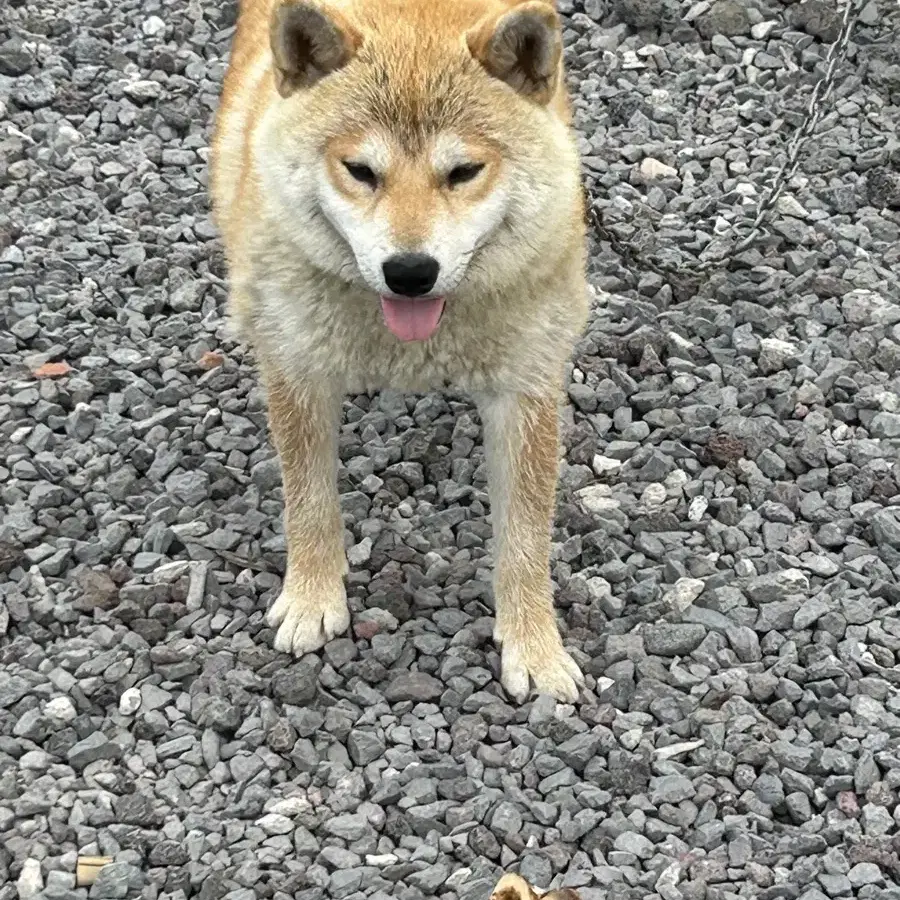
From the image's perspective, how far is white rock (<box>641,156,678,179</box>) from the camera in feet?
20.3

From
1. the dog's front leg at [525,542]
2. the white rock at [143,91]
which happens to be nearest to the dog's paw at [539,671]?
the dog's front leg at [525,542]

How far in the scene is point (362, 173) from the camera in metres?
3.60

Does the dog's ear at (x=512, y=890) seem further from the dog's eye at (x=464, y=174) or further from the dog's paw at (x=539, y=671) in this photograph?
the dog's eye at (x=464, y=174)

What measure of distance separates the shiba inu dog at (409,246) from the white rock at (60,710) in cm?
63

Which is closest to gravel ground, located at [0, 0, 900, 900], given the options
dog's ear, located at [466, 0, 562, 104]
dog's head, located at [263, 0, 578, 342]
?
dog's head, located at [263, 0, 578, 342]

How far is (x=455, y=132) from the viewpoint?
354 centimetres

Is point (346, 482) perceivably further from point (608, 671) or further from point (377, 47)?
point (377, 47)

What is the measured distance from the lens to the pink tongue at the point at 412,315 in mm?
3744

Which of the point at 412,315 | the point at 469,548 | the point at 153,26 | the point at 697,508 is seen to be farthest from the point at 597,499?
the point at 153,26

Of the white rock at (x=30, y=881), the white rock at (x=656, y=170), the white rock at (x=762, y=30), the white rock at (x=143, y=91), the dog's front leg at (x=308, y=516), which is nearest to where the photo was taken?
the white rock at (x=30, y=881)

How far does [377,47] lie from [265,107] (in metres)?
0.55

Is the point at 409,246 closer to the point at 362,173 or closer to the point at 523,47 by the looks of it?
the point at 362,173

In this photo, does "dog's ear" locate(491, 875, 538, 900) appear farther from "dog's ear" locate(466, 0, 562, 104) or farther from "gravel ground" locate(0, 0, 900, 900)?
"dog's ear" locate(466, 0, 562, 104)

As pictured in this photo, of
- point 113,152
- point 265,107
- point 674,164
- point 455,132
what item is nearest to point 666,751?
point 455,132
